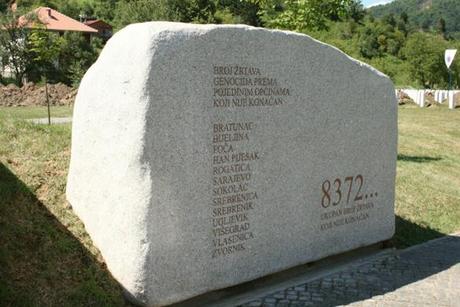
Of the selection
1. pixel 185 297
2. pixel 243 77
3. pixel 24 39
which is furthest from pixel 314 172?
pixel 24 39

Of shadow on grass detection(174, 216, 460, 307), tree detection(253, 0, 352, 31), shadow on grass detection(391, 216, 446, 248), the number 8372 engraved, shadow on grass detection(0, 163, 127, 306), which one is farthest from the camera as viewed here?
Answer: tree detection(253, 0, 352, 31)

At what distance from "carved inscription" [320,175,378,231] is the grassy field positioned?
1075 millimetres

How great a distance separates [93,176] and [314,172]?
7.28ft

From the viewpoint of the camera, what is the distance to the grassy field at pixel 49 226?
13.7 ft

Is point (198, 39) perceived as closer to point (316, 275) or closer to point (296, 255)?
point (296, 255)

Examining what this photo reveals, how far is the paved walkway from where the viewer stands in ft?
16.2

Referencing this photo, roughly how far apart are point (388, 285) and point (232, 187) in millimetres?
1978

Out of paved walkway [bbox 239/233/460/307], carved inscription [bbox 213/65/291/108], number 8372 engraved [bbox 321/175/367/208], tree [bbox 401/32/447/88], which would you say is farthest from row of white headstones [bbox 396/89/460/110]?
carved inscription [bbox 213/65/291/108]

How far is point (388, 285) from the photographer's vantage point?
5.40 meters

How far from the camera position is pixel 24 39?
3803 cm

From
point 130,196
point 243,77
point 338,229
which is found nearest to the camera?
point 130,196

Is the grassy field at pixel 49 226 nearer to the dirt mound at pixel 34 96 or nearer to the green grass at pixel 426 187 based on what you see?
the green grass at pixel 426 187

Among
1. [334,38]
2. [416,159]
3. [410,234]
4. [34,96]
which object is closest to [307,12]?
[416,159]

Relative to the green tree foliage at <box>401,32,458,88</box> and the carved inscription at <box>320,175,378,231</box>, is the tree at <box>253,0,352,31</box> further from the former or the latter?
the green tree foliage at <box>401,32,458,88</box>
